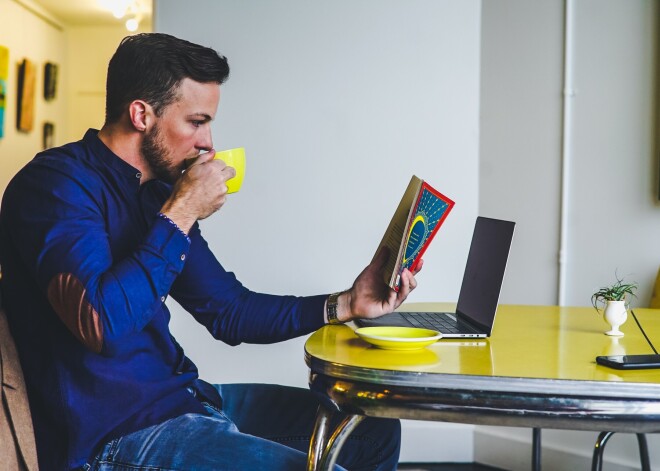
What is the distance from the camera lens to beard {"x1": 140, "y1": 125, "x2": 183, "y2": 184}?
1450 mm

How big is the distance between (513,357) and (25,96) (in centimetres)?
636

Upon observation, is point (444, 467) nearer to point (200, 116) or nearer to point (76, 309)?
point (200, 116)

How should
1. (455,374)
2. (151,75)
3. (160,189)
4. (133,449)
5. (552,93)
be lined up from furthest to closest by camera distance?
(552,93) → (160,189) → (151,75) → (133,449) → (455,374)

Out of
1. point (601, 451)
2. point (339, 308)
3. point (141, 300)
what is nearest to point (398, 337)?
point (339, 308)

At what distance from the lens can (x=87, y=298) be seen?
117 cm

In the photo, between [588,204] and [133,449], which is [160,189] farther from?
[588,204]

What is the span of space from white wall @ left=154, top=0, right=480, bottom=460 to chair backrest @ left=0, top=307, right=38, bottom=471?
176cm

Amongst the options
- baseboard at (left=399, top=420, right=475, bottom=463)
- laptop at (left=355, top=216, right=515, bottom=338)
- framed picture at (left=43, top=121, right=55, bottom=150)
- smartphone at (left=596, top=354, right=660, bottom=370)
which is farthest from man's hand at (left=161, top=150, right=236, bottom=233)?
framed picture at (left=43, top=121, right=55, bottom=150)

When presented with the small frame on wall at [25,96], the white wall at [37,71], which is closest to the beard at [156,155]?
the white wall at [37,71]

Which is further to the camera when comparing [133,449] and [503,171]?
[503,171]

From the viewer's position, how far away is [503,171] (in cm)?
294

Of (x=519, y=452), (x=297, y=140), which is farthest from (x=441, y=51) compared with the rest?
(x=519, y=452)

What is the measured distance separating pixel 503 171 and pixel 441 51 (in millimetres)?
510

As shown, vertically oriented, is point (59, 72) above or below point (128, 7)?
below
